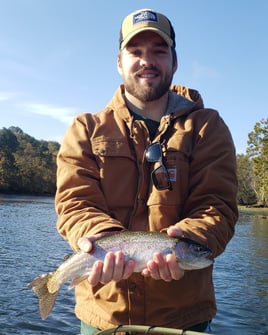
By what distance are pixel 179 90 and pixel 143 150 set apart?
38.4 inches

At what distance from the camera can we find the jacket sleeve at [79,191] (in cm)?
339

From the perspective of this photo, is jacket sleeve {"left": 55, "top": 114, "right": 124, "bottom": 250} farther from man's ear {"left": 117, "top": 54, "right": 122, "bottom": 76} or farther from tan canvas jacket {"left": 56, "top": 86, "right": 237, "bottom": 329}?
man's ear {"left": 117, "top": 54, "right": 122, "bottom": 76}

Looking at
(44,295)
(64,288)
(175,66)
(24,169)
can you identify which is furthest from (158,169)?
(24,169)

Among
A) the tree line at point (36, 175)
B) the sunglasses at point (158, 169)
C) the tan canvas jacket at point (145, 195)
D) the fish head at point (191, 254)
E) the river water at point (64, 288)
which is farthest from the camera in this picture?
the tree line at point (36, 175)

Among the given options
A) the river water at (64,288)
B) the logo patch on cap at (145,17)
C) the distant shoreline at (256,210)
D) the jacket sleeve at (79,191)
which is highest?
the logo patch on cap at (145,17)

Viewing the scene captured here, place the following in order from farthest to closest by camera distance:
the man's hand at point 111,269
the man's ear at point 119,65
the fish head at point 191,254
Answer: the man's ear at point 119,65 < the fish head at point 191,254 < the man's hand at point 111,269

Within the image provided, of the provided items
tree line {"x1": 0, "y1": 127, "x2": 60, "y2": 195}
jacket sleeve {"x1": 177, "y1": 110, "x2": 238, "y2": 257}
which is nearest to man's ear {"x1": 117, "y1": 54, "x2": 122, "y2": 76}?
jacket sleeve {"x1": 177, "y1": 110, "x2": 238, "y2": 257}

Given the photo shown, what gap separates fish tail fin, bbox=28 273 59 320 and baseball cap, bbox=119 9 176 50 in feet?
7.02

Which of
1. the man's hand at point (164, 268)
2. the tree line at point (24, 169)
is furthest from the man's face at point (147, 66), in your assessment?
the tree line at point (24, 169)

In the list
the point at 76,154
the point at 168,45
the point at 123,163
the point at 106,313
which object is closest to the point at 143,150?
the point at 123,163

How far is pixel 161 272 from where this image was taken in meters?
3.14

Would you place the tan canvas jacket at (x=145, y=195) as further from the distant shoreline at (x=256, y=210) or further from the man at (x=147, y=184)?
the distant shoreline at (x=256, y=210)

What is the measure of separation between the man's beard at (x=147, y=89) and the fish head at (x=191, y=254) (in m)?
1.33

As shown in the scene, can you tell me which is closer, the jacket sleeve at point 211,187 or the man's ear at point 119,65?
the jacket sleeve at point 211,187
